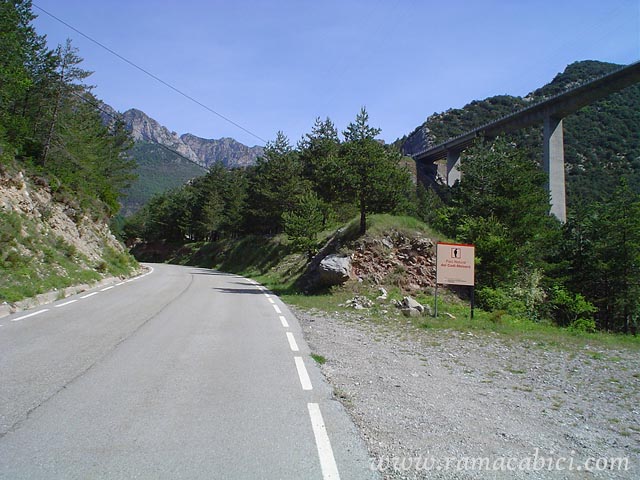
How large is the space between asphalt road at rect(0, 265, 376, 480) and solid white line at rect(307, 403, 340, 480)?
11mm

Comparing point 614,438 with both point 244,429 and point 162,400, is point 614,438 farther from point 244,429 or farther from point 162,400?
point 162,400

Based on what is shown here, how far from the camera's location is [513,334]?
1261 centimetres

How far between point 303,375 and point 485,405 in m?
2.63

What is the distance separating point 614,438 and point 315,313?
10650 mm

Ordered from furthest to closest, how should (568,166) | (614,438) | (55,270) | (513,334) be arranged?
(568,166) < (55,270) < (513,334) < (614,438)

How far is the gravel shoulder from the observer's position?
4.18 m

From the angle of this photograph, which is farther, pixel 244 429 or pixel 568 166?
pixel 568 166

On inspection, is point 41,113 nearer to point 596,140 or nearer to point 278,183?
point 278,183

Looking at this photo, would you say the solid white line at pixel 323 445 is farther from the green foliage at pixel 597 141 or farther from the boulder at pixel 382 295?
the green foliage at pixel 597 141

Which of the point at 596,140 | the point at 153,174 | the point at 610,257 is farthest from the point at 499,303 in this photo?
the point at 153,174

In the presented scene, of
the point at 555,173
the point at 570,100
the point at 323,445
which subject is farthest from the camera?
the point at 570,100

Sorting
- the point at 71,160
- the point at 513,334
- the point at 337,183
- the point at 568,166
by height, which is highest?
the point at 568,166

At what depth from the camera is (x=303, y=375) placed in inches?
267

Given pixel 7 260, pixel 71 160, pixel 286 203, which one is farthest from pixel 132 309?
pixel 286 203
